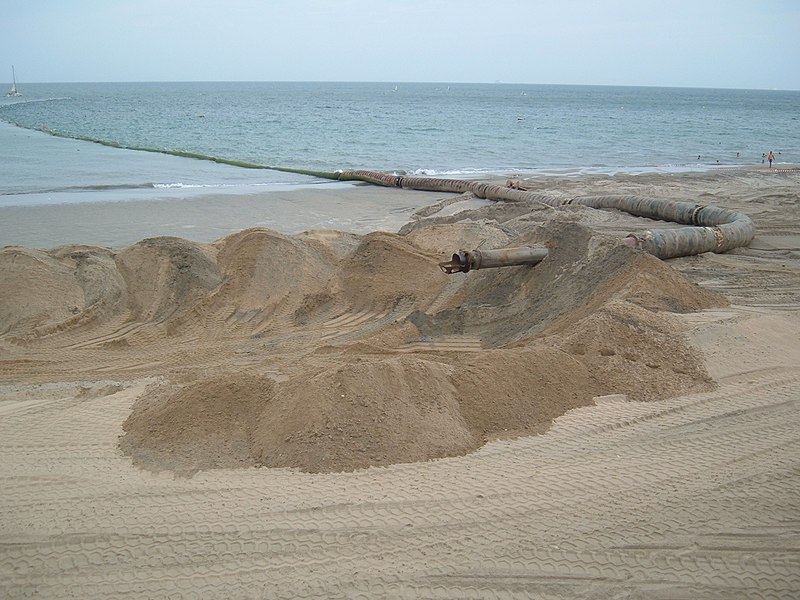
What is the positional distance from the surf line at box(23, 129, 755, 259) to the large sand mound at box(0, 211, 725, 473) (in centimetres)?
210

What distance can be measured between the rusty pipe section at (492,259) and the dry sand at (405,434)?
218 mm

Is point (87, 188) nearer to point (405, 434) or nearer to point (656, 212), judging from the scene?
point (656, 212)

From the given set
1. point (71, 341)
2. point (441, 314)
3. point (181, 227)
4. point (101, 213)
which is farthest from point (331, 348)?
point (101, 213)

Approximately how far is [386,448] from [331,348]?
2.60 metres

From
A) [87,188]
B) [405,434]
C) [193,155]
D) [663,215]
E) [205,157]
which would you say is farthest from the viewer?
[193,155]

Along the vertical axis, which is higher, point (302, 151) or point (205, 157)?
point (302, 151)

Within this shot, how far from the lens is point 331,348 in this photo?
7.15 m

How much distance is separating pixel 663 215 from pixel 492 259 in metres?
7.51

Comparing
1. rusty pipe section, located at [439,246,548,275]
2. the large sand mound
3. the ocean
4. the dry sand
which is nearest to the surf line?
rusty pipe section, located at [439,246,548,275]

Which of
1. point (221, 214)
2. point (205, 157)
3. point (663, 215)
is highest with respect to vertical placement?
point (205, 157)

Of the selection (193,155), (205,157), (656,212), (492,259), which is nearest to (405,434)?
(492,259)

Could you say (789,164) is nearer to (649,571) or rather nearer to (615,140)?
(615,140)

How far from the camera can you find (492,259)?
7.97 m

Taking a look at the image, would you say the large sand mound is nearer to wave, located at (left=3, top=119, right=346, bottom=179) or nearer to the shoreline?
the shoreline
